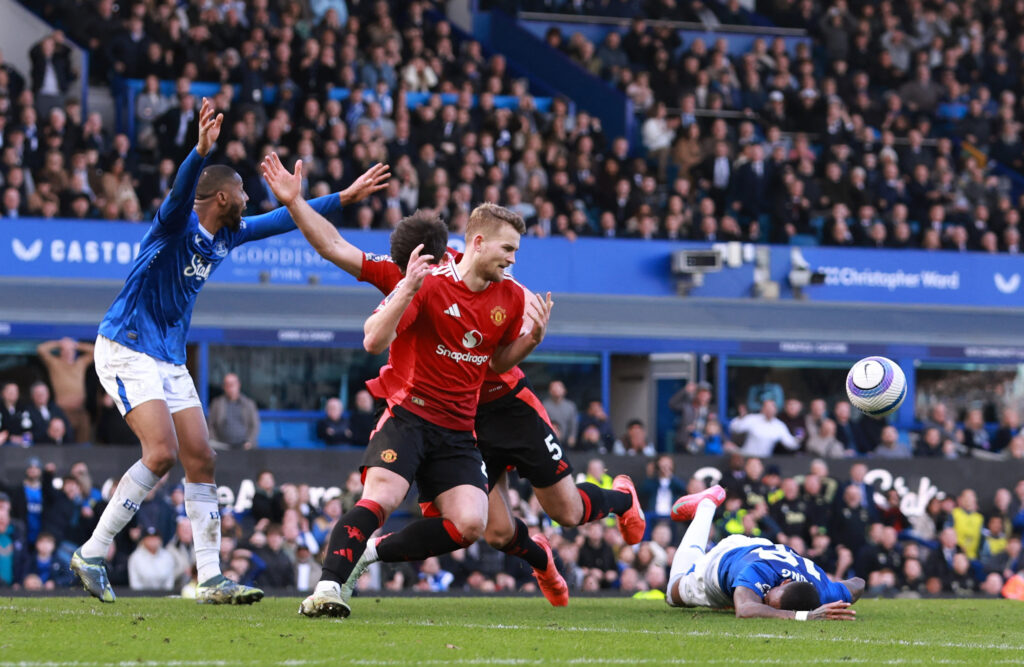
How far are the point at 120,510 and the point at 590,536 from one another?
8.35 meters

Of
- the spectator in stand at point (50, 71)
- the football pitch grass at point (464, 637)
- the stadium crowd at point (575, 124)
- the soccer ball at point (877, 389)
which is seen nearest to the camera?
the football pitch grass at point (464, 637)

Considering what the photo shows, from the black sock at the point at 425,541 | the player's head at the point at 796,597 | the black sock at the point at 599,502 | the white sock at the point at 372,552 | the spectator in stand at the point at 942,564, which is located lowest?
the spectator in stand at the point at 942,564

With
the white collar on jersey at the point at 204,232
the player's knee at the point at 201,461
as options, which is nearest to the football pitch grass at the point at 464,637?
the player's knee at the point at 201,461

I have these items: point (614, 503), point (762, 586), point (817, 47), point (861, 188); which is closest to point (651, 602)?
point (614, 503)

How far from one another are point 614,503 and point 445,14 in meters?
17.6

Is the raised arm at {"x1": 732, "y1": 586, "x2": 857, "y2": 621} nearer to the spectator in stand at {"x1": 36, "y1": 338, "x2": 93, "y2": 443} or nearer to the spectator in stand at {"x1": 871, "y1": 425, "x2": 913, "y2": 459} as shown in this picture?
the spectator in stand at {"x1": 36, "y1": 338, "x2": 93, "y2": 443}

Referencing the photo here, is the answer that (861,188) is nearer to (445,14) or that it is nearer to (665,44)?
(665,44)

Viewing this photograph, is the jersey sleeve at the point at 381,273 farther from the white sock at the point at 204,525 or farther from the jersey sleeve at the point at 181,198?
the white sock at the point at 204,525

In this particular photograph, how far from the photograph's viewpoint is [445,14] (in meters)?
26.4

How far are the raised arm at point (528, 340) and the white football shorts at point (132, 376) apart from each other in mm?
1866

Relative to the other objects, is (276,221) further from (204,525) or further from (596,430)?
(596,430)

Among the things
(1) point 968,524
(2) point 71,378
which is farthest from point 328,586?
(1) point 968,524

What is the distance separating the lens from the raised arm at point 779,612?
888cm

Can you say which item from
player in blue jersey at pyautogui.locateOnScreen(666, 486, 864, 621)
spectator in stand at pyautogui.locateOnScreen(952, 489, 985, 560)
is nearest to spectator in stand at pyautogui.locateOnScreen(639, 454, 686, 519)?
spectator in stand at pyautogui.locateOnScreen(952, 489, 985, 560)
